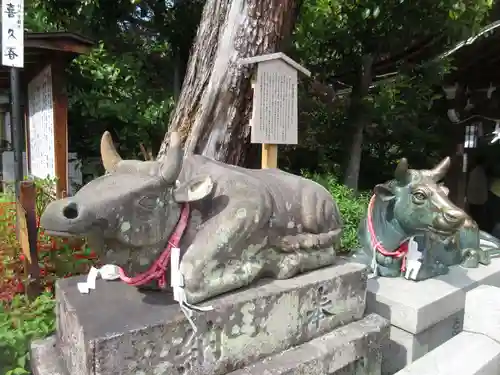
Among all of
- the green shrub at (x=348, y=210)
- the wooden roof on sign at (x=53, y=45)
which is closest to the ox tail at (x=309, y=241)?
the green shrub at (x=348, y=210)

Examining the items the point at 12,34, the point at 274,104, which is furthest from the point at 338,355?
the point at 12,34

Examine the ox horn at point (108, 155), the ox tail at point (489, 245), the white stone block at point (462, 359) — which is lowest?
the white stone block at point (462, 359)

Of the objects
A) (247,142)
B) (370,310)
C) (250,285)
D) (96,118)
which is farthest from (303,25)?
(250,285)

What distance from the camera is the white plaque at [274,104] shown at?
3043 millimetres

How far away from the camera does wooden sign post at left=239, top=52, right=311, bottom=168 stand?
3.04m

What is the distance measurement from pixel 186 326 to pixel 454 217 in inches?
59.6

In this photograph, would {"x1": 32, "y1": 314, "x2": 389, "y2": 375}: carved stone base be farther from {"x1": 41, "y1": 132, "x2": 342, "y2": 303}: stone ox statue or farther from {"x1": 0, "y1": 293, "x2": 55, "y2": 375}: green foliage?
{"x1": 41, "y1": 132, "x2": 342, "y2": 303}: stone ox statue

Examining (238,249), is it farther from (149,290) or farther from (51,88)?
(51,88)

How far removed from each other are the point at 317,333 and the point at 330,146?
15.1ft

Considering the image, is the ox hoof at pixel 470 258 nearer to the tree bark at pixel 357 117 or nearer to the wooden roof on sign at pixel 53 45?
the tree bark at pixel 357 117

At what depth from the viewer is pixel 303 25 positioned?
5.24 meters

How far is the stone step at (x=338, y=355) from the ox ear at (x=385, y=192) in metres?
0.75

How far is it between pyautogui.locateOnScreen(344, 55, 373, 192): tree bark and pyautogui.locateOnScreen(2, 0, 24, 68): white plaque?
12.8 ft

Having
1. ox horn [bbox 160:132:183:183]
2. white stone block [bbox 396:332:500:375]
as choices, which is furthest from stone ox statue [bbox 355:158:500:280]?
ox horn [bbox 160:132:183:183]
